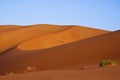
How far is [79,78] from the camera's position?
13.7 m

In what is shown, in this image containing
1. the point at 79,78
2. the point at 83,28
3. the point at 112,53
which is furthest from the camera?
the point at 83,28

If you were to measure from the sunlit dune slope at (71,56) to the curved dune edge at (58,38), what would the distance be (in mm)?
11256

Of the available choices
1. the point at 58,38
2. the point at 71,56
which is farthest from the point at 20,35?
the point at 71,56

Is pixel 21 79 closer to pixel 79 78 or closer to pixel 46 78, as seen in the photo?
pixel 46 78

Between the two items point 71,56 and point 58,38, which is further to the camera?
point 58,38

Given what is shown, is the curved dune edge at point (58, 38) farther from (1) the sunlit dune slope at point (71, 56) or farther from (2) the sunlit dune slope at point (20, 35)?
(1) the sunlit dune slope at point (71, 56)

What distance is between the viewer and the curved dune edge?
4935cm

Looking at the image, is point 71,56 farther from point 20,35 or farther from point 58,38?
point 20,35

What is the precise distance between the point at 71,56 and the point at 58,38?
77.5ft

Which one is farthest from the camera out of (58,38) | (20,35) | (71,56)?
(20,35)

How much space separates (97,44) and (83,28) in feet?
104

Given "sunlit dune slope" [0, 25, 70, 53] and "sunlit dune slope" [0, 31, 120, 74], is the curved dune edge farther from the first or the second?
"sunlit dune slope" [0, 31, 120, 74]

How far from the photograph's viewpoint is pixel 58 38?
5388cm

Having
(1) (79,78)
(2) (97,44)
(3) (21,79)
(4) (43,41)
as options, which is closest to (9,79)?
(3) (21,79)
